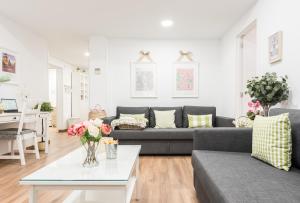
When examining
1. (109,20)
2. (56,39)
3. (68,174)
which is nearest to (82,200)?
(68,174)

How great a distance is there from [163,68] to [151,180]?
287 centimetres

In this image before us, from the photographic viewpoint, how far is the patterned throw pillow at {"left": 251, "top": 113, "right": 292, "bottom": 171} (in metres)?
1.63

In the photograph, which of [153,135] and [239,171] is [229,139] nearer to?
[239,171]

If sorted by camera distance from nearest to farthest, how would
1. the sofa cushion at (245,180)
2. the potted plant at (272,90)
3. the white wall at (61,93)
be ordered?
the sofa cushion at (245,180)
the potted plant at (272,90)
the white wall at (61,93)

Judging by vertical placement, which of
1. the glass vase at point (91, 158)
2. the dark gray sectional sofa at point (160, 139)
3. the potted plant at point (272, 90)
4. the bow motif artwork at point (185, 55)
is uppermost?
the bow motif artwork at point (185, 55)

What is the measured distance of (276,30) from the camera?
2.72m

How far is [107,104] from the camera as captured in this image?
4984 millimetres

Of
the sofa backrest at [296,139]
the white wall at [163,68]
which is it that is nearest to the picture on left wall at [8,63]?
the white wall at [163,68]

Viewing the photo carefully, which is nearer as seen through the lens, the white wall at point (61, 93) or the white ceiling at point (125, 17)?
the white ceiling at point (125, 17)

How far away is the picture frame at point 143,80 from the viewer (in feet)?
16.7

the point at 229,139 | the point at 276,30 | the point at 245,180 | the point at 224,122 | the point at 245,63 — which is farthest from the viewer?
the point at 245,63

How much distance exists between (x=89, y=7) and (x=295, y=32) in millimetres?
2695

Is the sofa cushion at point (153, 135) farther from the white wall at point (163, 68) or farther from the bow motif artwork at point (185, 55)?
the bow motif artwork at point (185, 55)

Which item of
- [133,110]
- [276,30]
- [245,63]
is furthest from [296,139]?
[133,110]
